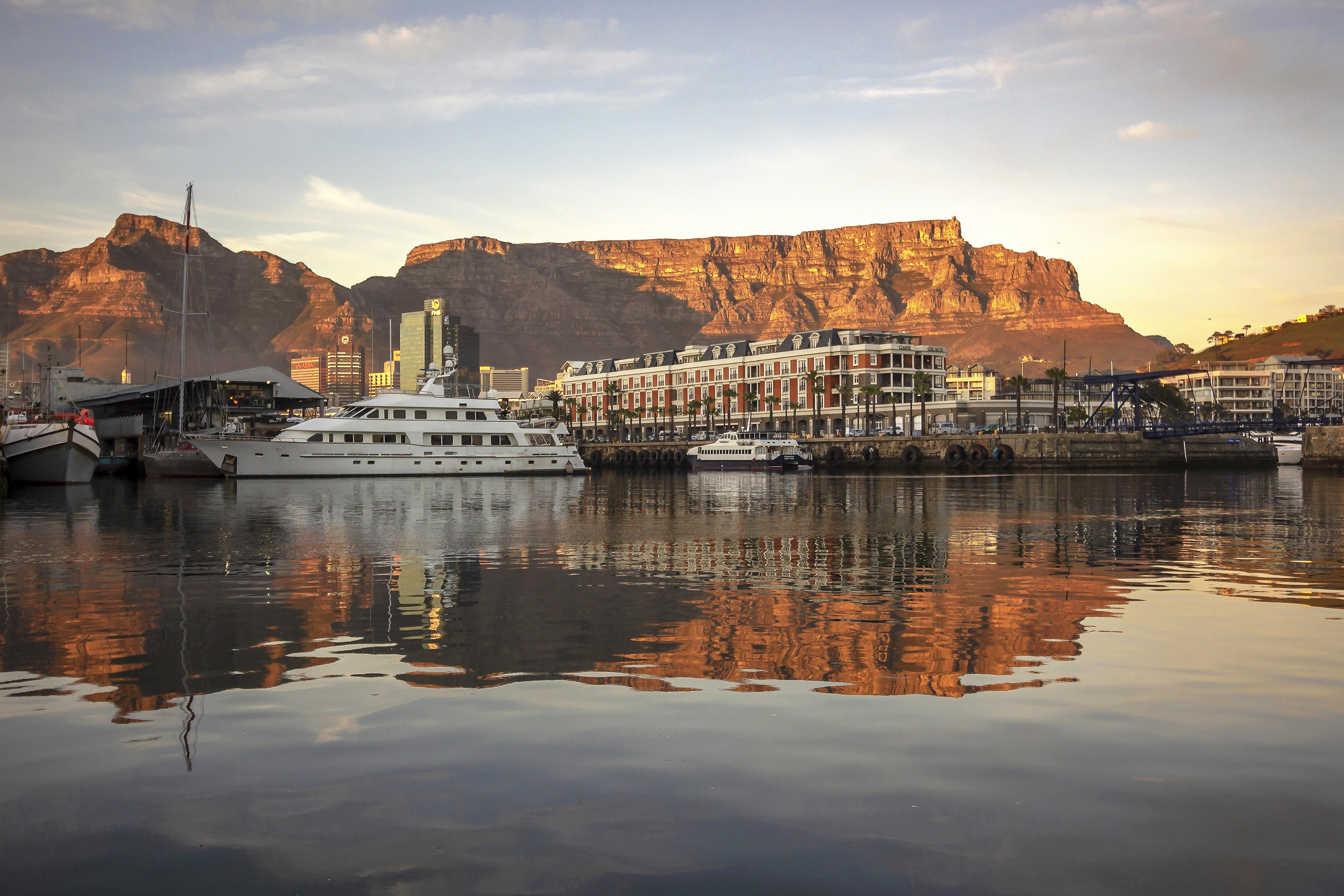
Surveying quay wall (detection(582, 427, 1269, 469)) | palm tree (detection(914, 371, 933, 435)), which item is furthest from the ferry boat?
palm tree (detection(914, 371, 933, 435))

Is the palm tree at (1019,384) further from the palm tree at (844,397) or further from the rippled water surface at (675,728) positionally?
the rippled water surface at (675,728)

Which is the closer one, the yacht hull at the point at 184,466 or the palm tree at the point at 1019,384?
the yacht hull at the point at 184,466

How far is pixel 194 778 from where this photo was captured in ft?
22.4

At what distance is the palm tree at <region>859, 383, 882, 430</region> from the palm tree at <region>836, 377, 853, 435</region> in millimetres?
1886

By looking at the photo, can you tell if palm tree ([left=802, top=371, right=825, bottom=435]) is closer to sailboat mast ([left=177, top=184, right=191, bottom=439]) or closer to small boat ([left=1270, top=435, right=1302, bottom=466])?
small boat ([left=1270, top=435, right=1302, bottom=466])

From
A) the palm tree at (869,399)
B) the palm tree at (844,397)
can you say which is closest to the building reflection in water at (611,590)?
the palm tree at (869,399)

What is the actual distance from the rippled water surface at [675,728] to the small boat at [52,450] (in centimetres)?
5025

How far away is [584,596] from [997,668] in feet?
23.6

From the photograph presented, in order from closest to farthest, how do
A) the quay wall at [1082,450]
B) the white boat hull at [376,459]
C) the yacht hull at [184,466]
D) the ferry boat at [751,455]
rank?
1. the white boat hull at [376,459]
2. the yacht hull at [184,466]
3. the quay wall at [1082,450]
4. the ferry boat at [751,455]

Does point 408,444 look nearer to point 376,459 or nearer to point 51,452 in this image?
point 376,459

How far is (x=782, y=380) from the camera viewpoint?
532ft

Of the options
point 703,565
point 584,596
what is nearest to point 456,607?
point 584,596

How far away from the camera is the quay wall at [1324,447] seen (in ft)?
306

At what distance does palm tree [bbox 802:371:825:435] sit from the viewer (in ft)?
486
